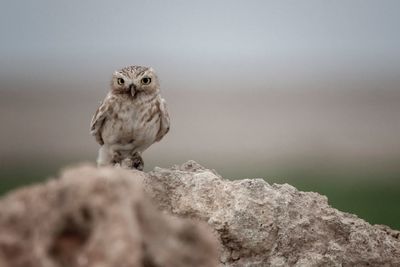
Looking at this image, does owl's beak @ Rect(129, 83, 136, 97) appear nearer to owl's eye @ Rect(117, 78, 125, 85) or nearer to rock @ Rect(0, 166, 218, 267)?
owl's eye @ Rect(117, 78, 125, 85)

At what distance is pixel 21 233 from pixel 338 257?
3.18 m

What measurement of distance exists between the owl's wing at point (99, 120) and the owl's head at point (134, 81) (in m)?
0.18

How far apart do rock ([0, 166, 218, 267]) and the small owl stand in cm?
555

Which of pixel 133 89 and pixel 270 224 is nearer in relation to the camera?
pixel 270 224

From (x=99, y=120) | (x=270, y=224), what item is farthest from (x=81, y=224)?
(x=99, y=120)

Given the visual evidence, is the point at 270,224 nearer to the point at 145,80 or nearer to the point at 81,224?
the point at 81,224

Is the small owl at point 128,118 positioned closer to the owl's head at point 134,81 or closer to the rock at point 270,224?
the owl's head at point 134,81

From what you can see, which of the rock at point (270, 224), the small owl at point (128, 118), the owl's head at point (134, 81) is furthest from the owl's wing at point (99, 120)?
the rock at point (270, 224)

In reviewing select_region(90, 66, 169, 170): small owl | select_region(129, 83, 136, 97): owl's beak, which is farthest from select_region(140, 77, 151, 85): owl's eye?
select_region(129, 83, 136, 97): owl's beak

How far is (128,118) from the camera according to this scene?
893 cm

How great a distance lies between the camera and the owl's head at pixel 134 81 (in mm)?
9102

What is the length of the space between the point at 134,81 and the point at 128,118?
1.18ft

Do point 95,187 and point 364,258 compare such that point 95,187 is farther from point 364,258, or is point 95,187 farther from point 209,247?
point 364,258

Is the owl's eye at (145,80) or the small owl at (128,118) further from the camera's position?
the owl's eye at (145,80)
